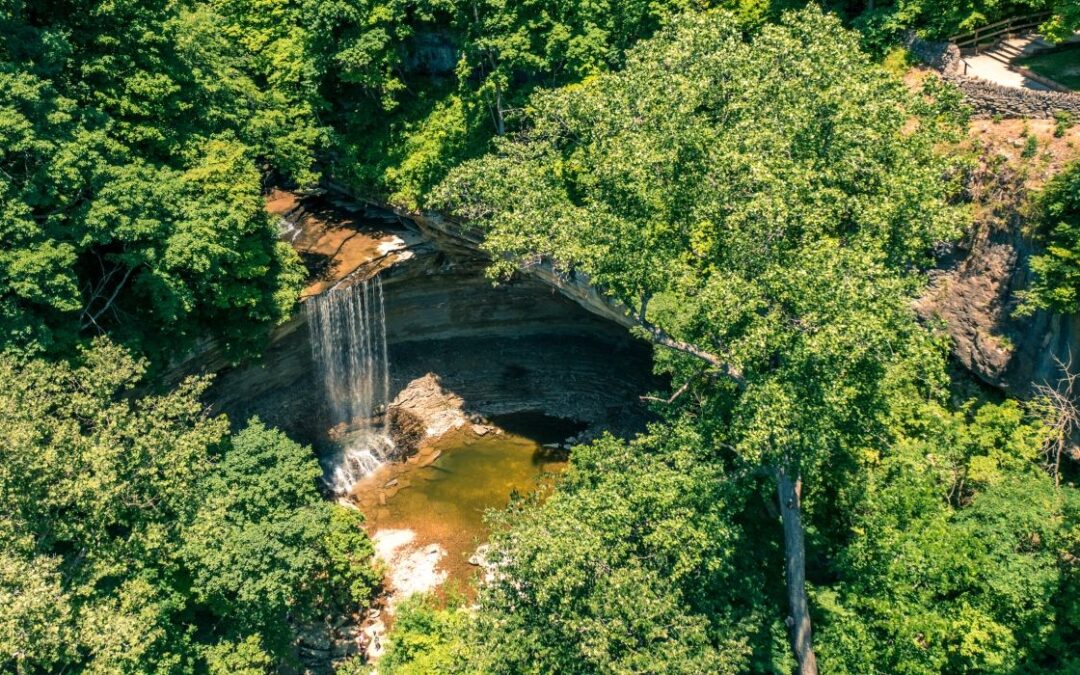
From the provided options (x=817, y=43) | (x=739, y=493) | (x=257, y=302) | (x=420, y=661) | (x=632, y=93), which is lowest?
(x=420, y=661)

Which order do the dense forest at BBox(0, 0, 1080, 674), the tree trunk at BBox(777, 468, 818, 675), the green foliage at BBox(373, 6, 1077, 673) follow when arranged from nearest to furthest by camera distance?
the green foliage at BBox(373, 6, 1077, 673) < the dense forest at BBox(0, 0, 1080, 674) < the tree trunk at BBox(777, 468, 818, 675)

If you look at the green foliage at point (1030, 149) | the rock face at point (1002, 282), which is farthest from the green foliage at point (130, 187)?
the green foliage at point (1030, 149)

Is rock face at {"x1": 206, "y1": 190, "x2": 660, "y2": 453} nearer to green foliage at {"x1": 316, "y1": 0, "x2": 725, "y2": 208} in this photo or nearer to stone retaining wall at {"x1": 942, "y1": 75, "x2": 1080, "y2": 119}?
green foliage at {"x1": 316, "y1": 0, "x2": 725, "y2": 208}

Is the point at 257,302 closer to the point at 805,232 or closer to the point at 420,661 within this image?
the point at 420,661

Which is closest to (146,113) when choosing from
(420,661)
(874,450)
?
(420,661)

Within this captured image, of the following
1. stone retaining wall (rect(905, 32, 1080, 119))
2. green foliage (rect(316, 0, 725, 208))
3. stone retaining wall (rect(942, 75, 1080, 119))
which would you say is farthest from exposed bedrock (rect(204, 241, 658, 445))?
stone retaining wall (rect(942, 75, 1080, 119))
